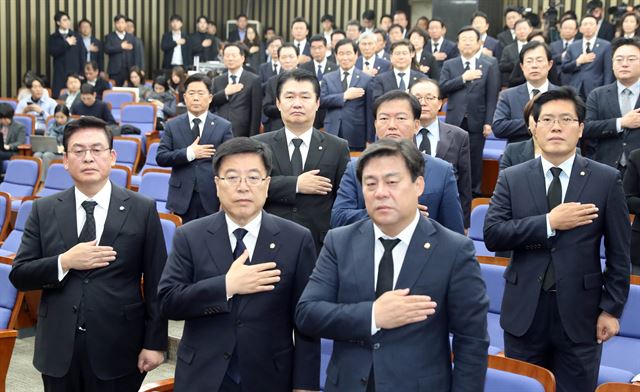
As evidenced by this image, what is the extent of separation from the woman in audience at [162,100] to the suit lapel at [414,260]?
7.78m

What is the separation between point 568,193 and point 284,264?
1040mm

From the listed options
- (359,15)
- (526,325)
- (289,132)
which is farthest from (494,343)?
(359,15)

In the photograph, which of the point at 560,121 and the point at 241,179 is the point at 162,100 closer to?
the point at 560,121

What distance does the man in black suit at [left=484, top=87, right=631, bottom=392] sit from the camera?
9.52 feet

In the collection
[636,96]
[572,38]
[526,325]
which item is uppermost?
[572,38]

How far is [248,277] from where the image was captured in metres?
2.44

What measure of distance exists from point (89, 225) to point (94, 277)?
0.17 m

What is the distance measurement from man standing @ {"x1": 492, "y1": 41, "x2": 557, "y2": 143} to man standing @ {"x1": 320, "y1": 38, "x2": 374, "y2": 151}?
159cm

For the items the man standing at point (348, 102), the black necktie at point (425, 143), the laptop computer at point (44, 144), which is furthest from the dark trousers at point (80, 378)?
the laptop computer at point (44, 144)

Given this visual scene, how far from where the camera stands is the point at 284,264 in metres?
2.55

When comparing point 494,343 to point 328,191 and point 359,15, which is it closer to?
point 328,191

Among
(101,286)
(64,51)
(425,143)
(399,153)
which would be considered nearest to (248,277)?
(399,153)

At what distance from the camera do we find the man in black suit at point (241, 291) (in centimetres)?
247

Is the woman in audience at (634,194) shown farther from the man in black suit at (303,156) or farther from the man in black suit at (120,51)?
the man in black suit at (120,51)
